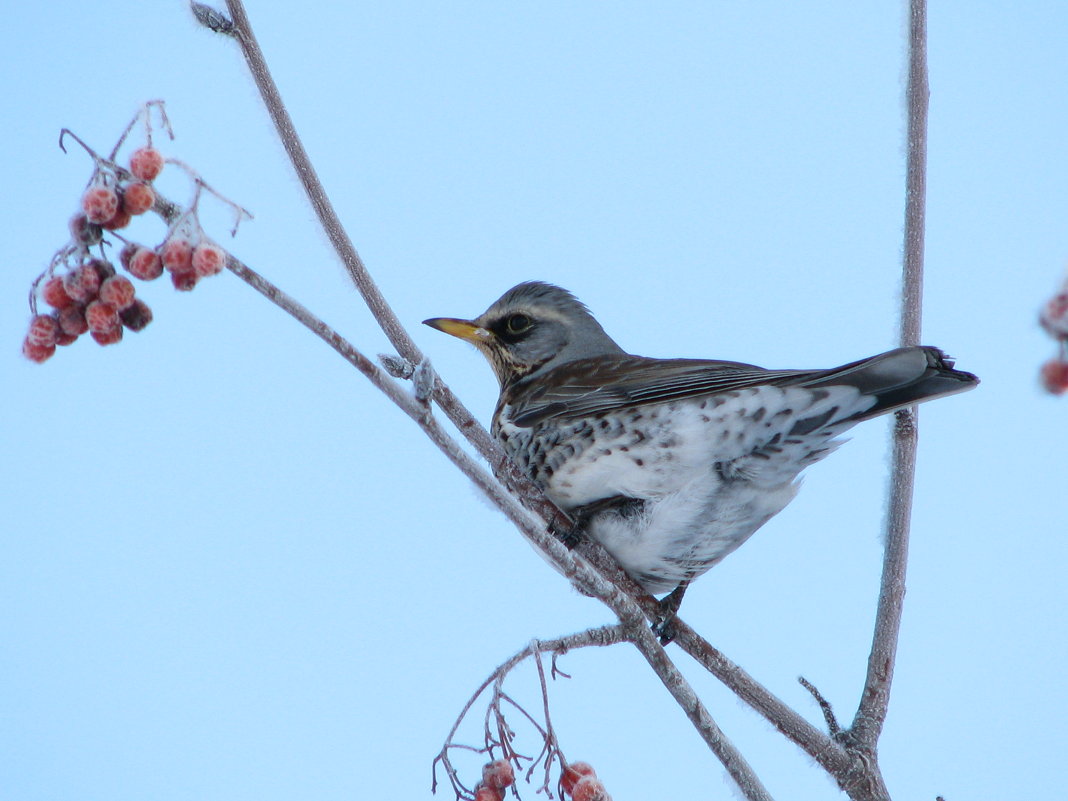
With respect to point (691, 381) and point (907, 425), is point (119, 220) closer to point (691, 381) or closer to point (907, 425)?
point (691, 381)

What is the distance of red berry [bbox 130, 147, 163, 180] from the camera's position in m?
1.56

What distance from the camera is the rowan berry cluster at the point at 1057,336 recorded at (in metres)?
0.80

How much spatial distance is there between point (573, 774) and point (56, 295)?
3.76 ft

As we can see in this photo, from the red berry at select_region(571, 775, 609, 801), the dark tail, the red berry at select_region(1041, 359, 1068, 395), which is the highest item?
the dark tail

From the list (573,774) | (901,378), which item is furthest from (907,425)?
(573,774)

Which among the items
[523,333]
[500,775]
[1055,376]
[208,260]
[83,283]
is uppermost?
[523,333]

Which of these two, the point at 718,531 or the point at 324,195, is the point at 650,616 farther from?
the point at 324,195

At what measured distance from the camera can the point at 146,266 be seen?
1.54 m

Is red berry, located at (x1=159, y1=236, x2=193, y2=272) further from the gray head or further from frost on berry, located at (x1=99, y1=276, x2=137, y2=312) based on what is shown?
the gray head

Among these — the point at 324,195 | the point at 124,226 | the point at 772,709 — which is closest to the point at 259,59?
the point at 324,195

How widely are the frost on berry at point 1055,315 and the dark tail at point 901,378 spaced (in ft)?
3.87

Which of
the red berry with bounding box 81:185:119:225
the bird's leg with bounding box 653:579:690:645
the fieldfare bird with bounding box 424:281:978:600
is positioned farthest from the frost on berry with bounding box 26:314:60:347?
the bird's leg with bounding box 653:579:690:645

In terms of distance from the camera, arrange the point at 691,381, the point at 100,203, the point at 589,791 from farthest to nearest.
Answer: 1. the point at 691,381
2. the point at 589,791
3. the point at 100,203

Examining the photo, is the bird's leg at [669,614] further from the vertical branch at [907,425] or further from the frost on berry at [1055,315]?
the frost on berry at [1055,315]
